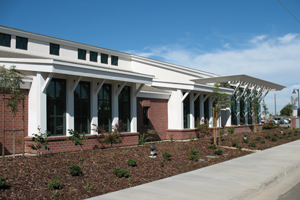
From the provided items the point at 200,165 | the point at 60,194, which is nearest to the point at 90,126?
the point at 200,165

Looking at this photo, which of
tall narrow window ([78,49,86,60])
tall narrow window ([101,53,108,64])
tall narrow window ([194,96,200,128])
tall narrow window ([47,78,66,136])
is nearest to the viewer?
tall narrow window ([47,78,66,136])

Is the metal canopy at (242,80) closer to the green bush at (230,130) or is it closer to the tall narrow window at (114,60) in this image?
the green bush at (230,130)

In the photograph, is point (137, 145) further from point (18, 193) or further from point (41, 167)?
point (18, 193)

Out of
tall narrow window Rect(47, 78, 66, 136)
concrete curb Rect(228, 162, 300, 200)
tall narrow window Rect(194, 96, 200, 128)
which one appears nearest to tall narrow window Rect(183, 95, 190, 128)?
tall narrow window Rect(194, 96, 200, 128)

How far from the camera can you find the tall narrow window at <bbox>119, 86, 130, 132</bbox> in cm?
1652

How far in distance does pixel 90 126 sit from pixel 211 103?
44.1 ft

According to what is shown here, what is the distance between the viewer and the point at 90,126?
14523 mm

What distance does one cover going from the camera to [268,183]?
841cm

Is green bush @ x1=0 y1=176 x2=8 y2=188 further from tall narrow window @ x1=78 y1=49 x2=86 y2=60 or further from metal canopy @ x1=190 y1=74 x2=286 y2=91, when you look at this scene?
metal canopy @ x1=190 y1=74 x2=286 y2=91

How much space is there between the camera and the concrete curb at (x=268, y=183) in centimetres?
701

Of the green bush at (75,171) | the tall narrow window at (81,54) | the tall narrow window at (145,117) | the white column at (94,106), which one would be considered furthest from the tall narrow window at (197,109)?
the green bush at (75,171)

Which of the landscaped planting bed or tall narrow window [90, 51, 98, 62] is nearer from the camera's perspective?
the landscaped planting bed

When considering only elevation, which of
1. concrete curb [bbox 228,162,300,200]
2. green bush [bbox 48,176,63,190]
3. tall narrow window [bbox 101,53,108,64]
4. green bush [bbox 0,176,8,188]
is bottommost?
concrete curb [bbox 228,162,300,200]

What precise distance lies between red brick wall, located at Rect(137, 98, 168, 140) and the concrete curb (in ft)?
32.6
